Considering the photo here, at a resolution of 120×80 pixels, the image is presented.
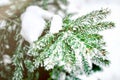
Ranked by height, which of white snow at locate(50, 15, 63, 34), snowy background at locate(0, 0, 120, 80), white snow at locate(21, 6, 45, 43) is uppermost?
snowy background at locate(0, 0, 120, 80)

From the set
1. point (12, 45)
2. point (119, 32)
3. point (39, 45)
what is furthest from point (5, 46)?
point (119, 32)

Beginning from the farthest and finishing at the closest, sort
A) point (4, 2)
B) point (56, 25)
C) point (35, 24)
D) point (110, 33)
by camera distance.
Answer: point (110, 33), point (4, 2), point (35, 24), point (56, 25)

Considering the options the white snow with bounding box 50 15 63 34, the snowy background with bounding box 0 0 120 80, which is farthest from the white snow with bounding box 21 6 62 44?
the snowy background with bounding box 0 0 120 80

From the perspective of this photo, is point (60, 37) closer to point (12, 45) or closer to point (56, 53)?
point (56, 53)

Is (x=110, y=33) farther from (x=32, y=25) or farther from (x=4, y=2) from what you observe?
(x=32, y=25)

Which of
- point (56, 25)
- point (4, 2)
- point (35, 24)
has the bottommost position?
point (56, 25)

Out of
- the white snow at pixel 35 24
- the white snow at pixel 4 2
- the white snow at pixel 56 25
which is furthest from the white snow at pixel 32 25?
the white snow at pixel 4 2

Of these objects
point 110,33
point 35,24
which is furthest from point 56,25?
point 110,33

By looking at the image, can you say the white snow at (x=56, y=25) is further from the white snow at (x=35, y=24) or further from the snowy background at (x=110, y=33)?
the snowy background at (x=110, y=33)

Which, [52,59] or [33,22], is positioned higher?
[33,22]

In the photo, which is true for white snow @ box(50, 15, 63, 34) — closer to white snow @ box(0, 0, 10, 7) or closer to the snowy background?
white snow @ box(0, 0, 10, 7)

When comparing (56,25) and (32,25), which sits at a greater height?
(32,25)
